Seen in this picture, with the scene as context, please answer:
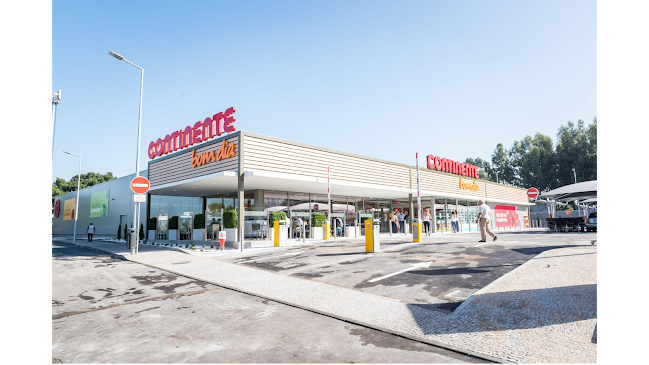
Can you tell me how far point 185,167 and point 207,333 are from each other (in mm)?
17042

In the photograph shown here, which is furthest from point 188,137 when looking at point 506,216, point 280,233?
point 506,216

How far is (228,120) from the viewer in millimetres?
17562

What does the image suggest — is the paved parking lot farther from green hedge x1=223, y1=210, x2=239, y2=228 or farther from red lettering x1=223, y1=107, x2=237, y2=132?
red lettering x1=223, y1=107, x2=237, y2=132

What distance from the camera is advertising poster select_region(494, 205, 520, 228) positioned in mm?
37853

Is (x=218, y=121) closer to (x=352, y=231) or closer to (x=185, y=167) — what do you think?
(x=185, y=167)

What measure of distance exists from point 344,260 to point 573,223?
18.1 m

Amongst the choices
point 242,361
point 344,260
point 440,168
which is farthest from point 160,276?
point 440,168

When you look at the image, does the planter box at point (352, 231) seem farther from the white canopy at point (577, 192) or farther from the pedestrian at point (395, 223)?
the white canopy at point (577, 192)

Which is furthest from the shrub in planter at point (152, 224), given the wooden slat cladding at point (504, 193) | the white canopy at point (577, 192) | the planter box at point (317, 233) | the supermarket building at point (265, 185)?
the wooden slat cladding at point (504, 193)

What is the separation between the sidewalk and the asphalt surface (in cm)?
37

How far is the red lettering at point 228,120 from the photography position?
17281mm

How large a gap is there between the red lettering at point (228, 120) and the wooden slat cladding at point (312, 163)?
1.18 meters

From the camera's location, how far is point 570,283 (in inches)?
244
